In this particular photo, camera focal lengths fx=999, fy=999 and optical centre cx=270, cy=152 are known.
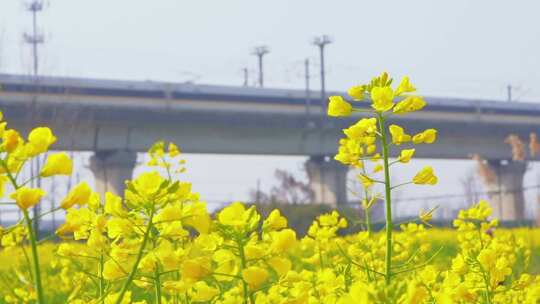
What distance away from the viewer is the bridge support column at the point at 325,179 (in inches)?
1692

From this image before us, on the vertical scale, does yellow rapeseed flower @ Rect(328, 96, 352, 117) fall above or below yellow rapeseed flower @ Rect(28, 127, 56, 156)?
above

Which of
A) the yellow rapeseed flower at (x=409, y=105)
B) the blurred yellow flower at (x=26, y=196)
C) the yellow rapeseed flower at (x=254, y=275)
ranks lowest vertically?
the yellow rapeseed flower at (x=254, y=275)

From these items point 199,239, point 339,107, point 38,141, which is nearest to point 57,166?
point 38,141

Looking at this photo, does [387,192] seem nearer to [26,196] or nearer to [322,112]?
[26,196]

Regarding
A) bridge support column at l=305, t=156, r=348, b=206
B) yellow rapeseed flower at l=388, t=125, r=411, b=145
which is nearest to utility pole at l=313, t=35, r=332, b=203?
bridge support column at l=305, t=156, r=348, b=206

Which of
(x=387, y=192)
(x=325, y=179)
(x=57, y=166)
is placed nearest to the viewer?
(x=57, y=166)

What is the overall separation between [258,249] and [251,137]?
123 feet

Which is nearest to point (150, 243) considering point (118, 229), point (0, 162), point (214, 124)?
point (118, 229)

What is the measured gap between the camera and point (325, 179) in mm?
43312

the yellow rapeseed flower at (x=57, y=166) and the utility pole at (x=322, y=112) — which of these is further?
the utility pole at (x=322, y=112)

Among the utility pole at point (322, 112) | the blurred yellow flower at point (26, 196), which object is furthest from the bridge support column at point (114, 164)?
the blurred yellow flower at point (26, 196)

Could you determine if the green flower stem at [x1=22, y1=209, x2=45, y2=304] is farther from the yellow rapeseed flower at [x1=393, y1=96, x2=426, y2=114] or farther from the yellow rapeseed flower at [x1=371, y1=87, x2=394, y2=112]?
the yellow rapeseed flower at [x1=393, y1=96, x2=426, y2=114]

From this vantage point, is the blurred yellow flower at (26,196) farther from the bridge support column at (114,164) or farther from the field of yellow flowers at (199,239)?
the bridge support column at (114,164)

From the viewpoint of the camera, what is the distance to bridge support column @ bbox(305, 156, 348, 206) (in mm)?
42969
